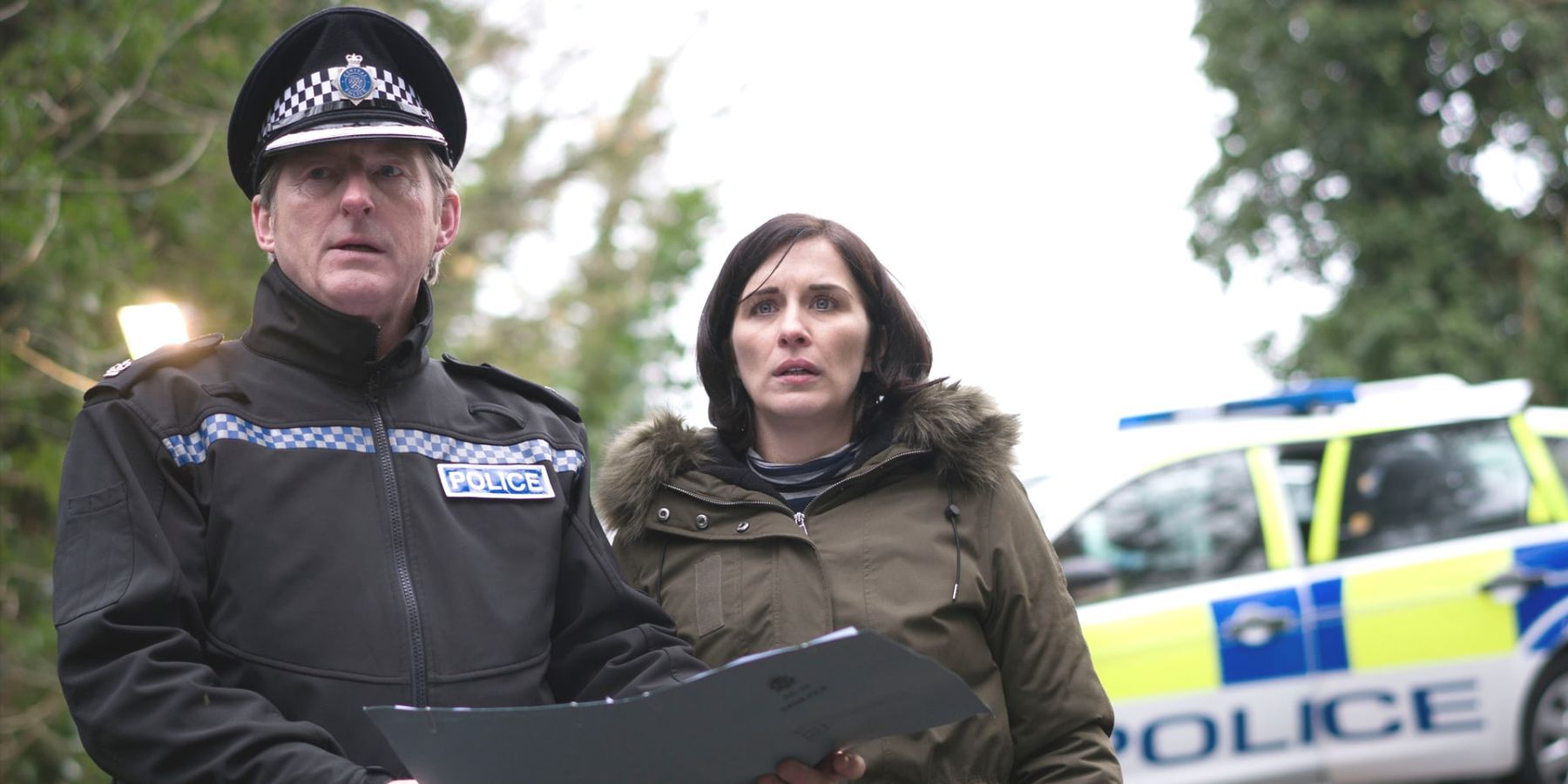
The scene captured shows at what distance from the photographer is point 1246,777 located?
590cm

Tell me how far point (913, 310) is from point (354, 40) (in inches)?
46.7

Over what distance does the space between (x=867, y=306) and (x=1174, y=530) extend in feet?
11.4

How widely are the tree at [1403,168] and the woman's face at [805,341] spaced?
14686 mm

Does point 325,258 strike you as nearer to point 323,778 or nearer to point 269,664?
point 269,664

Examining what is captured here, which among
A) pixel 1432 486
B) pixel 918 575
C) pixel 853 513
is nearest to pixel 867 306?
pixel 853 513

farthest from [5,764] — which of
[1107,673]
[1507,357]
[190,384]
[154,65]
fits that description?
[1507,357]

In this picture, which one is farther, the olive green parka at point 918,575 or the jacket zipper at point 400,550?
the olive green parka at point 918,575

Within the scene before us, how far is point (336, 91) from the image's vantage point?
7.97ft

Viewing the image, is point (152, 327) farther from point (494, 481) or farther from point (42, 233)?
point (42, 233)

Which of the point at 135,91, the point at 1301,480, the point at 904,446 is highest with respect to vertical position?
the point at 135,91

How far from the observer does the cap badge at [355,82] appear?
95.7 inches

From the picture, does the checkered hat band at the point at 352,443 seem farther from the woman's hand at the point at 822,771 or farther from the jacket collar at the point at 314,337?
the woman's hand at the point at 822,771

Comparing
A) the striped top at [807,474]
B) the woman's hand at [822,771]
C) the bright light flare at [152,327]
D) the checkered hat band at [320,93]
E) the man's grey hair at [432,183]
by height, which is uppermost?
the checkered hat band at [320,93]

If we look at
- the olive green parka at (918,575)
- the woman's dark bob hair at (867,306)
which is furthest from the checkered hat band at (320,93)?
the olive green parka at (918,575)
